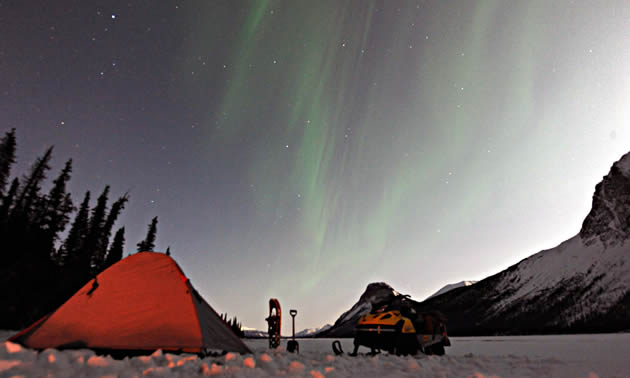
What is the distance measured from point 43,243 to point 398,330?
52.6m

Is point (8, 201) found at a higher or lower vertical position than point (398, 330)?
higher

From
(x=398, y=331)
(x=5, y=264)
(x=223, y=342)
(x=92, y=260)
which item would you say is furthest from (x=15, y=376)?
(x=92, y=260)

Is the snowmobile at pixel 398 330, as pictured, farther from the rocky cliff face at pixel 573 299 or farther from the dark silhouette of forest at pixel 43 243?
the rocky cliff face at pixel 573 299

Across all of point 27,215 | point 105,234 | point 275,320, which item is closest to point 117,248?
point 105,234

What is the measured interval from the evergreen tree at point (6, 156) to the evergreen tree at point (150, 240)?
79.4ft

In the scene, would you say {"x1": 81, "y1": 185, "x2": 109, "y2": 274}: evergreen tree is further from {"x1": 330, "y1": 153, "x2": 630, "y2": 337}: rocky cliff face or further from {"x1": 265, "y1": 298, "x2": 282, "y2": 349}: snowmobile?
{"x1": 330, "y1": 153, "x2": 630, "y2": 337}: rocky cliff face

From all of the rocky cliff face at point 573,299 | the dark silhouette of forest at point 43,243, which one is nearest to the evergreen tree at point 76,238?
the dark silhouette of forest at point 43,243

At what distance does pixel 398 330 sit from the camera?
976 cm

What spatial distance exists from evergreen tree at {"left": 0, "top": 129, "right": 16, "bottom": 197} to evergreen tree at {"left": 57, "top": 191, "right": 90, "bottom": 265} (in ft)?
36.2

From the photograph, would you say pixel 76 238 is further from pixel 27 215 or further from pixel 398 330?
pixel 398 330

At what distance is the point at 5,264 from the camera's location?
3425cm

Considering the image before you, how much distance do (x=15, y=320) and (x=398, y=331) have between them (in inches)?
1192

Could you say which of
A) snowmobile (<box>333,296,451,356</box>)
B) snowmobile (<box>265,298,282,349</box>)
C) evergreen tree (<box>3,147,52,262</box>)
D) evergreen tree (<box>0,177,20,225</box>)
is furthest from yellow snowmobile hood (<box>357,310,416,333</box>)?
evergreen tree (<box>0,177,20,225</box>)

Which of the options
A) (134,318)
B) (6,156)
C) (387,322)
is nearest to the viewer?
(134,318)
